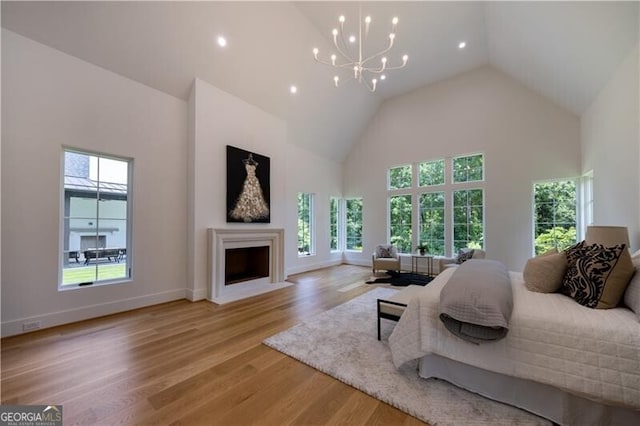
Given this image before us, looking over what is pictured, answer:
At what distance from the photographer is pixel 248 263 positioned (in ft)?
16.3

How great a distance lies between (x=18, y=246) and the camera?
8.73 ft

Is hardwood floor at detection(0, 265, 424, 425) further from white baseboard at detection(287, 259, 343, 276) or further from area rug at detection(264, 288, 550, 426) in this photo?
white baseboard at detection(287, 259, 343, 276)

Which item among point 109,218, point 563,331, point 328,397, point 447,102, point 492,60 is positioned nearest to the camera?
point 563,331

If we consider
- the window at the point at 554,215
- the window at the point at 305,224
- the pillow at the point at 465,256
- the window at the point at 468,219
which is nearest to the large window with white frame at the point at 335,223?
the window at the point at 305,224

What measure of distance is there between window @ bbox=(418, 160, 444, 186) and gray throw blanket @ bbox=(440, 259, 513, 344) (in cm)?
470

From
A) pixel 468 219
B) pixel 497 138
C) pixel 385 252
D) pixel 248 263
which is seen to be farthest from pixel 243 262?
pixel 497 138

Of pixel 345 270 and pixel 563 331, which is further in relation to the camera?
pixel 345 270

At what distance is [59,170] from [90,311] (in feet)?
5.77

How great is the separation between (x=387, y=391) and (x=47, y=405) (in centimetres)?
228

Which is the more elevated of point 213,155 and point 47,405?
point 213,155

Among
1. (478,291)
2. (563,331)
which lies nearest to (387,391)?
(478,291)

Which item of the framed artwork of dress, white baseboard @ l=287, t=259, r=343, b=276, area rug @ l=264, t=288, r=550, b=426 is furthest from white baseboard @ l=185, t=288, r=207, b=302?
white baseboard @ l=287, t=259, r=343, b=276

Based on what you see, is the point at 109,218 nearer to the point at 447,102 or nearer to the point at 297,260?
the point at 297,260

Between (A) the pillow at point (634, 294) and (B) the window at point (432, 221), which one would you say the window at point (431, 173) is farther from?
(A) the pillow at point (634, 294)
